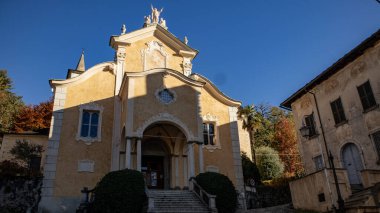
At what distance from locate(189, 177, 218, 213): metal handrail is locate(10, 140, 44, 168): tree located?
1386cm

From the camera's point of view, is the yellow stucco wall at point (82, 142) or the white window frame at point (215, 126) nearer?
the yellow stucco wall at point (82, 142)

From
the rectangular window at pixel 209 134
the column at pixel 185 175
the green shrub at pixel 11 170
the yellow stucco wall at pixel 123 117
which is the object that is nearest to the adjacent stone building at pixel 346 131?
Answer: the yellow stucco wall at pixel 123 117

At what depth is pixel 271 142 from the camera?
163ft

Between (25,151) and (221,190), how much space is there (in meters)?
16.3

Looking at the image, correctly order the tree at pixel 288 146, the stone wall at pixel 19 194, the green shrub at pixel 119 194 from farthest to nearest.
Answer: the tree at pixel 288 146
the stone wall at pixel 19 194
the green shrub at pixel 119 194

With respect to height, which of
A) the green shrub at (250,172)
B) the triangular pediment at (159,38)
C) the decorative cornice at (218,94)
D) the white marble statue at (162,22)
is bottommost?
the green shrub at (250,172)

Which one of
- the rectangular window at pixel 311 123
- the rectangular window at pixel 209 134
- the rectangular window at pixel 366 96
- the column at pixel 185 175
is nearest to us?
the rectangular window at pixel 366 96

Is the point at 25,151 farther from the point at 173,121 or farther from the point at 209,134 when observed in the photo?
the point at 209,134

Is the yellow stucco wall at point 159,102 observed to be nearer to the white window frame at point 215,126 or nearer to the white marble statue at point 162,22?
the white window frame at point 215,126

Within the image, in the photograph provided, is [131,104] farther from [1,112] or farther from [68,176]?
[1,112]

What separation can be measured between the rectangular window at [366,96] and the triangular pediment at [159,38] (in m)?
12.0

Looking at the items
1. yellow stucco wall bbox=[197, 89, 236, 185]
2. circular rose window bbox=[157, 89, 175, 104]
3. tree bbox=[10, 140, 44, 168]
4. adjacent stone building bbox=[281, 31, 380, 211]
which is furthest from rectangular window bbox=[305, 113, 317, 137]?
tree bbox=[10, 140, 44, 168]

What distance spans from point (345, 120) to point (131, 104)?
1289cm

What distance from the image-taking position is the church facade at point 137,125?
18.0 m
